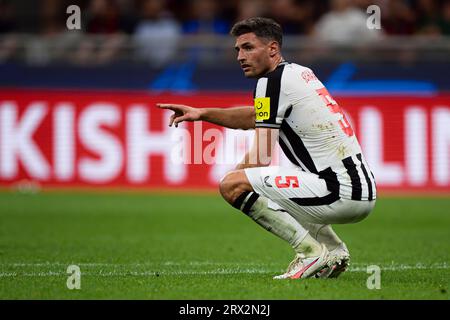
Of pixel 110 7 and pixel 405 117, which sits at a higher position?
pixel 110 7

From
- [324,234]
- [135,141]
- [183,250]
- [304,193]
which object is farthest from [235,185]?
[135,141]

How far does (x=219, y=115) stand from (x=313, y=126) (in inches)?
36.0

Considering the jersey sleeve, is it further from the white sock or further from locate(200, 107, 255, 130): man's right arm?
the white sock

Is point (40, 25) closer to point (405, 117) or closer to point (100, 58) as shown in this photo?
point (100, 58)

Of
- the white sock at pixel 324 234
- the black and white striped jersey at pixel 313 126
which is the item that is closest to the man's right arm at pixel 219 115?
the black and white striped jersey at pixel 313 126

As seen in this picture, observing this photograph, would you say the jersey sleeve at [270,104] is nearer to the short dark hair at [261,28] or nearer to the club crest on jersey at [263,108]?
the club crest on jersey at [263,108]

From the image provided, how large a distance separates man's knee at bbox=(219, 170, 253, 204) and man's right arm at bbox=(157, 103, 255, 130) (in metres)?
0.59

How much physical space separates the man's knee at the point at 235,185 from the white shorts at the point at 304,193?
0.13 feet

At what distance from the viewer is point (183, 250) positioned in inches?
407

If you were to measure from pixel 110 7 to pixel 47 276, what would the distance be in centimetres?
1162

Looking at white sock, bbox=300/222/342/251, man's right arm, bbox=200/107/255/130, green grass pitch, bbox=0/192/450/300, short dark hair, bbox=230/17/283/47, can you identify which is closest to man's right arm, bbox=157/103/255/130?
man's right arm, bbox=200/107/255/130
